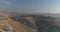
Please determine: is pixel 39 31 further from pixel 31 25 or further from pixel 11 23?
pixel 11 23

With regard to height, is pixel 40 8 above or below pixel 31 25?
above

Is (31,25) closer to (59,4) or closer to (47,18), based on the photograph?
(47,18)

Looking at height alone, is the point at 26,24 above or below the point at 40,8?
below

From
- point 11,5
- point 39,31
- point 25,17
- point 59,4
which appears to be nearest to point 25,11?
point 25,17

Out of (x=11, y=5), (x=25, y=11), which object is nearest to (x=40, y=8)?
(x=25, y=11)

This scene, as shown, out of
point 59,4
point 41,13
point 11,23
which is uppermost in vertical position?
point 59,4

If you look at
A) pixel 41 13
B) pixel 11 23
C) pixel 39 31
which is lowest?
pixel 39 31

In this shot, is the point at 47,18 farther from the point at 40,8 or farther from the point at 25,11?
the point at 25,11
